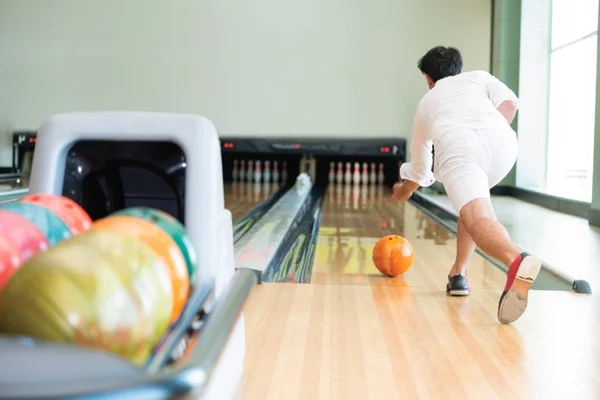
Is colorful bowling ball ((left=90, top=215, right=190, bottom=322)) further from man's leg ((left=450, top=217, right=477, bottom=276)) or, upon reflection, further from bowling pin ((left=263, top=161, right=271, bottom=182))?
bowling pin ((left=263, top=161, right=271, bottom=182))

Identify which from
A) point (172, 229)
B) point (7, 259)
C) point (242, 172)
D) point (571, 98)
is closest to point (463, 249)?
point (172, 229)

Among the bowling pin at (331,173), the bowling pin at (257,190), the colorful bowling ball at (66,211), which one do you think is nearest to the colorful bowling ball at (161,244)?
the colorful bowling ball at (66,211)

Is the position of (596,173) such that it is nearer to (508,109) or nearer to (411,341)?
(508,109)

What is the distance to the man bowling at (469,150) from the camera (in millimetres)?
2039

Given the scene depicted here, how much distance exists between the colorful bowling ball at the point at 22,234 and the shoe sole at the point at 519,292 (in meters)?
1.35

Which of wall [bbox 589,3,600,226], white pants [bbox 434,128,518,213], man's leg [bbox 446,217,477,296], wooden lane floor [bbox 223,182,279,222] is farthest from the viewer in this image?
wooden lane floor [bbox 223,182,279,222]

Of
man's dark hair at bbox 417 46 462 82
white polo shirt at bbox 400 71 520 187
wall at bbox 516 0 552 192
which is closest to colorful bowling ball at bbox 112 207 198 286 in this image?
white polo shirt at bbox 400 71 520 187

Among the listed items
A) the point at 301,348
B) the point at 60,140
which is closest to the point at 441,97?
the point at 301,348

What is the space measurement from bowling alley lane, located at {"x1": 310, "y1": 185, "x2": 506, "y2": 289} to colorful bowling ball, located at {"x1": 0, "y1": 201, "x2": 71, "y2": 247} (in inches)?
68.0

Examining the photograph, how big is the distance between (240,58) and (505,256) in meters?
5.81

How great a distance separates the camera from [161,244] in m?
0.93

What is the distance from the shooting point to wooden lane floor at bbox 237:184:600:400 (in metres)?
1.51

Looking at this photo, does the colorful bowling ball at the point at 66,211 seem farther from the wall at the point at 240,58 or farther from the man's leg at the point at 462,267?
the wall at the point at 240,58

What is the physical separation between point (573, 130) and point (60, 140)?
5.79 metres
